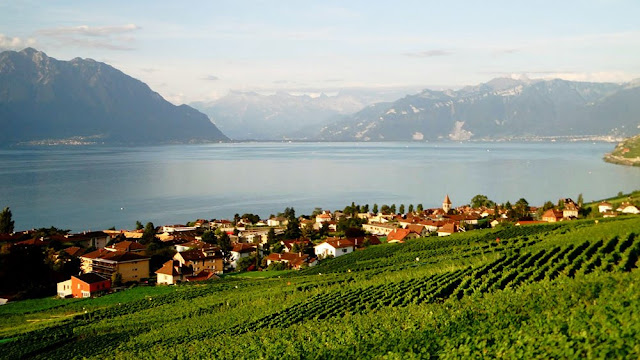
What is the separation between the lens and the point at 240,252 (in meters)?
51.7

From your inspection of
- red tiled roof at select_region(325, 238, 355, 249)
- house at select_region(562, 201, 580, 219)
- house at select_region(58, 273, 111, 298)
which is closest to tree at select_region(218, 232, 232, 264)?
red tiled roof at select_region(325, 238, 355, 249)

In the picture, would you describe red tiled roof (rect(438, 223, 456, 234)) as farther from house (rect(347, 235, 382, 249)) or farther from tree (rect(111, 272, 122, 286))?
tree (rect(111, 272, 122, 286))

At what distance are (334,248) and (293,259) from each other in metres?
4.72

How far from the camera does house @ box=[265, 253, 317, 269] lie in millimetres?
44594

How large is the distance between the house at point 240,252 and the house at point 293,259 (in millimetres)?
5244

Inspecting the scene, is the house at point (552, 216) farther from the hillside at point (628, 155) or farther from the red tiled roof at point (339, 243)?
the hillside at point (628, 155)

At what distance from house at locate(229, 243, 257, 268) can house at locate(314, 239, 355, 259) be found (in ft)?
21.6

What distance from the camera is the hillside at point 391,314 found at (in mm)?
8625

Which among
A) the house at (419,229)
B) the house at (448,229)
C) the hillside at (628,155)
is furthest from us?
the hillside at (628,155)

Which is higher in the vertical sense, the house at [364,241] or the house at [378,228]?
the house at [364,241]

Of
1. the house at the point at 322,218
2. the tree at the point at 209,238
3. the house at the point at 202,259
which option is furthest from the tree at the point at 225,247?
the house at the point at 322,218

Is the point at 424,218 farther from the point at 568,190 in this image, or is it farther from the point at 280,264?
the point at 568,190

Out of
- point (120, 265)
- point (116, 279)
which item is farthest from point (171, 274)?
point (120, 265)

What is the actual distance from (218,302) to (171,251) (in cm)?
2340
